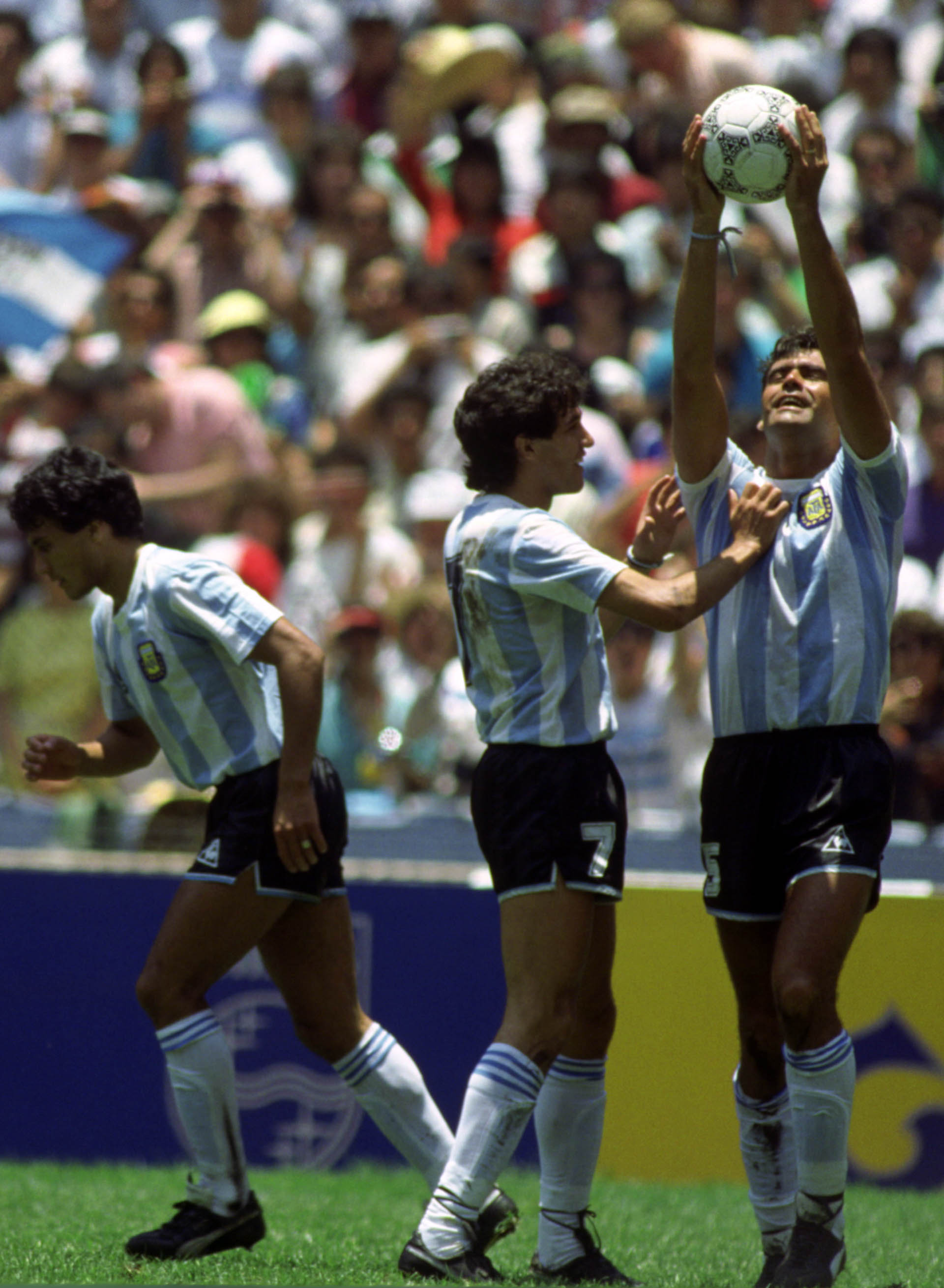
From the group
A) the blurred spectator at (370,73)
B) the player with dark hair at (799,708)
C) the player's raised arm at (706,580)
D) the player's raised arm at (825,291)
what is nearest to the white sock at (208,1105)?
the player with dark hair at (799,708)

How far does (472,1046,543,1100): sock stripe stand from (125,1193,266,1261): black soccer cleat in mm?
1012

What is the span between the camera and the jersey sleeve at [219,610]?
464 cm

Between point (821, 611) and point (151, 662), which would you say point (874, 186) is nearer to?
point (821, 611)

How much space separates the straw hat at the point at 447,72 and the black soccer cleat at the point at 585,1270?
8.90 metres

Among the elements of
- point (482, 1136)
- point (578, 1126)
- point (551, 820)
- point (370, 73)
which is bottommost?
point (578, 1126)

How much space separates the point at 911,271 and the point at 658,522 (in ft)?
18.0

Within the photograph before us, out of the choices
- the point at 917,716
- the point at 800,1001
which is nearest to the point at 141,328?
the point at 917,716

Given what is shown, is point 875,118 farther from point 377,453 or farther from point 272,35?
point 272,35

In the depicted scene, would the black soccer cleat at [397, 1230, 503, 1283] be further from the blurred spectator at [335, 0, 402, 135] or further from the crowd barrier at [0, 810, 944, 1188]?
the blurred spectator at [335, 0, 402, 135]

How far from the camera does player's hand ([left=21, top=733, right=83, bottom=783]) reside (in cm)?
502

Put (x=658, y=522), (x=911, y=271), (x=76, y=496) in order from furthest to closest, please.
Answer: (x=911, y=271), (x=76, y=496), (x=658, y=522)

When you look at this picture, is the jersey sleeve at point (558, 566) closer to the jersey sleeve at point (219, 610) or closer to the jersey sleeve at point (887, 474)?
the jersey sleeve at point (887, 474)

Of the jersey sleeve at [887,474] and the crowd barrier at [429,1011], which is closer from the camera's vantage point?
the jersey sleeve at [887,474]

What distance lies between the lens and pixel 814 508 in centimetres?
438
